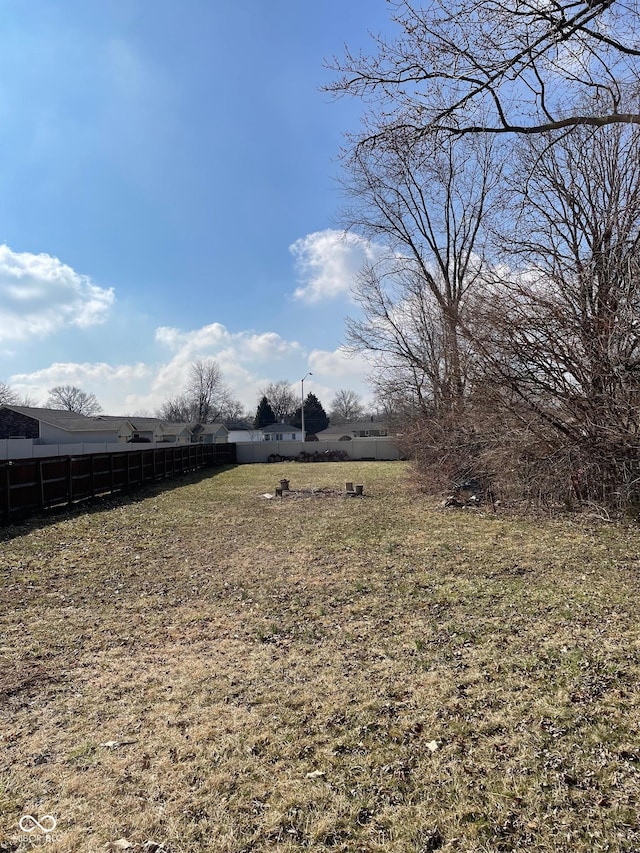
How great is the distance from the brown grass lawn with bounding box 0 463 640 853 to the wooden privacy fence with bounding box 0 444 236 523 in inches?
124

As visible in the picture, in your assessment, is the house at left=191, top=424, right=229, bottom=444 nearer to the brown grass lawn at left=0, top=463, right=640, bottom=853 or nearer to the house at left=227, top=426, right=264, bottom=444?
the house at left=227, top=426, right=264, bottom=444

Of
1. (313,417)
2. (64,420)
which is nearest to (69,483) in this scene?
(64,420)

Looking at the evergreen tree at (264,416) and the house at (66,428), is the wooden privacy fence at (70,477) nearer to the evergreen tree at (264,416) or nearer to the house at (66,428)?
the house at (66,428)

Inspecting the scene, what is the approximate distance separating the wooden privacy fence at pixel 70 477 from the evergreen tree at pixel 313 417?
46076 millimetres

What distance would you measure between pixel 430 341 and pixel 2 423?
26013 mm

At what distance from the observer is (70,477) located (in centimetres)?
1041

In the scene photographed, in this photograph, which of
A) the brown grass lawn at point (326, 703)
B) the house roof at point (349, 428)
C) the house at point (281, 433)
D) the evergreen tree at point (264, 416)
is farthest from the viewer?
the evergreen tree at point (264, 416)

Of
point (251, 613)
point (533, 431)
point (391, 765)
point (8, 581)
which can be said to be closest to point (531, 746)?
point (391, 765)

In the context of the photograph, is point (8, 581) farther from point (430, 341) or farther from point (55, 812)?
point (430, 341)

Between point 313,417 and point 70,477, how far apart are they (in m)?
54.7

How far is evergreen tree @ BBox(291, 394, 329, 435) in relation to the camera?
2511 inches

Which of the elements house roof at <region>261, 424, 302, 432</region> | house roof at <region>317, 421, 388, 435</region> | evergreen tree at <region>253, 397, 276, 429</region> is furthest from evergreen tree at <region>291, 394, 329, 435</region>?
house roof at <region>317, 421, 388, 435</region>

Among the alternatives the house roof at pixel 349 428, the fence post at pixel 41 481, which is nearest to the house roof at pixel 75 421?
the fence post at pixel 41 481

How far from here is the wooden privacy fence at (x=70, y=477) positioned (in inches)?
334
